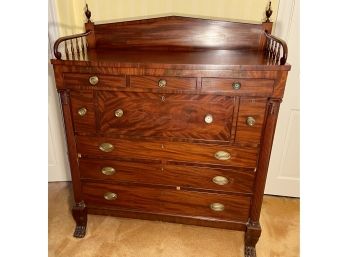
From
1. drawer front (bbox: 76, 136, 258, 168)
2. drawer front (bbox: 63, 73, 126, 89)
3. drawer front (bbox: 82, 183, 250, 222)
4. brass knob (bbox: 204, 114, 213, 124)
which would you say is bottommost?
drawer front (bbox: 82, 183, 250, 222)

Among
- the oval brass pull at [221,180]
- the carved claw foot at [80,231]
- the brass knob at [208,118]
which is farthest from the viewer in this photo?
the carved claw foot at [80,231]

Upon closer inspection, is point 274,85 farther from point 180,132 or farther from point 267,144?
point 180,132

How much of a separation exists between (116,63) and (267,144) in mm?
958

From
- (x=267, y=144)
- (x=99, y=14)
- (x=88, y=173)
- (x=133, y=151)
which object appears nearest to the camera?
(x=267, y=144)

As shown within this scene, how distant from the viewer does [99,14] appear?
6.54ft

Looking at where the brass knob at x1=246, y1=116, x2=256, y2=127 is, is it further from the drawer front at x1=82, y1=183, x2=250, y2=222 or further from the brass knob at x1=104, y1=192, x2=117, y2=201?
the brass knob at x1=104, y1=192, x2=117, y2=201

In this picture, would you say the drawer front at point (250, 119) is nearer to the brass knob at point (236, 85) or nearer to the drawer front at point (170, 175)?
the brass knob at point (236, 85)

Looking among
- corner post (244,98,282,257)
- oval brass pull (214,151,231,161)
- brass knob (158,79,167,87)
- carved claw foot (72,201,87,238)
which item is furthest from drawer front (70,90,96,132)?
corner post (244,98,282,257)

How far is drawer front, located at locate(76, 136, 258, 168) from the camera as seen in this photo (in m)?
1.59

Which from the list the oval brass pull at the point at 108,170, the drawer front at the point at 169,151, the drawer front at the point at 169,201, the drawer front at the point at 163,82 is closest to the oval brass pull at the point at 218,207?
the drawer front at the point at 169,201

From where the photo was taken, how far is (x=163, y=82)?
1.46 metres

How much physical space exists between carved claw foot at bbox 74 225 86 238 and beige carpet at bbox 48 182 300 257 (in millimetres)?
33

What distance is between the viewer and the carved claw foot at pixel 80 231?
196 cm
